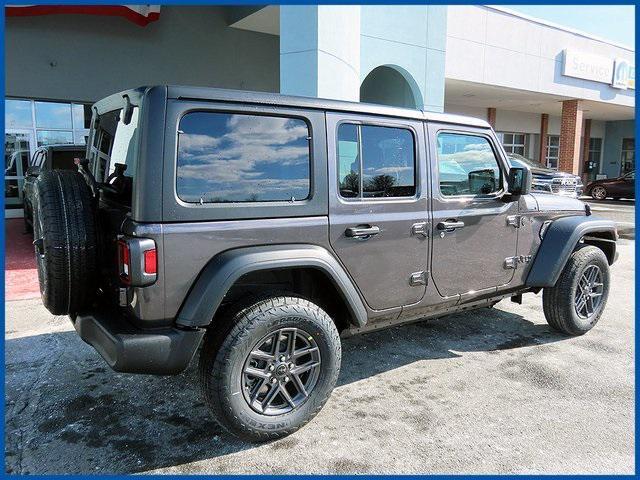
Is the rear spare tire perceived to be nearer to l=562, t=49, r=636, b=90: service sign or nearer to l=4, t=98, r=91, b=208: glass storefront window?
l=4, t=98, r=91, b=208: glass storefront window

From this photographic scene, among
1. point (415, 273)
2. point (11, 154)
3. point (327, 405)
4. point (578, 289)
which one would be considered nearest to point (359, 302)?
point (415, 273)

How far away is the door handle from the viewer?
3162 millimetres

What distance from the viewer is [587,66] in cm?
1838

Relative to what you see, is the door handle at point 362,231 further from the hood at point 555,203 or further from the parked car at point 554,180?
the parked car at point 554,180

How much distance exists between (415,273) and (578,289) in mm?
2055

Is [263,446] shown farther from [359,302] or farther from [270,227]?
[270,227]

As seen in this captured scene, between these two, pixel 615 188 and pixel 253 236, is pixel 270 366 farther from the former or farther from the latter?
pixel 615 188

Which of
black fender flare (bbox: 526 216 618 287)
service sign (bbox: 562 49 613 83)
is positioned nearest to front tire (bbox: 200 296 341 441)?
black fender flare (bbox: 526 216 618 287)

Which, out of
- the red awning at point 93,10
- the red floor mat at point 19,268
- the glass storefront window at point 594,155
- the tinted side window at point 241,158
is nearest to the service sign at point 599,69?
the glass storefront window at point 594,155

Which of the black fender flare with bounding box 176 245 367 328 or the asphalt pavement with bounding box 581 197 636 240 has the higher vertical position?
the black fender flare with bounding box 176 245 367 328

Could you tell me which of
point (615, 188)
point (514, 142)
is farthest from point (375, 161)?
point (514, 142)

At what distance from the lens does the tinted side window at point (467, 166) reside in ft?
12.2

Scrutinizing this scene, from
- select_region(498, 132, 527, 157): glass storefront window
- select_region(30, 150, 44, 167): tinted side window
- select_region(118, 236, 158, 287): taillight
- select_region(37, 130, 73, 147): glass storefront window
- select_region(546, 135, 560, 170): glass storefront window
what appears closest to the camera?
select_region(118, 236, 158, 287): taillight

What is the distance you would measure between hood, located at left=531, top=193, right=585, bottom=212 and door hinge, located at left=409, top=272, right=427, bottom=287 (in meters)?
1.49
